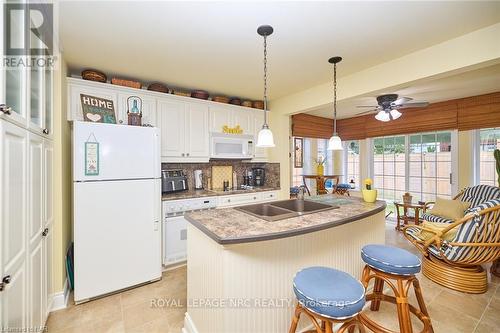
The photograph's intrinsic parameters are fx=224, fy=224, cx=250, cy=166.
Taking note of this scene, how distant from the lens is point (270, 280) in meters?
1.45

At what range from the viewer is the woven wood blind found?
11.6ft

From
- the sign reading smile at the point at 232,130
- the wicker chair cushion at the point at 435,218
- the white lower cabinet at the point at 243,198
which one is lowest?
the wicker chair cushion at the point at 435,218

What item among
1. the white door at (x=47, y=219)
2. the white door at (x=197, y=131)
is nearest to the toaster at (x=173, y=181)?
the white door at (x=197, y=131)


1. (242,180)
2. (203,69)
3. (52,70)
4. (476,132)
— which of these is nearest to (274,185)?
(242,180)

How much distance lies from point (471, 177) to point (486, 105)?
1190 millimetres

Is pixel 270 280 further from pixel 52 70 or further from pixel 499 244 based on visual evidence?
pixel 52 70

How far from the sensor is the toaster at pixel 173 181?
297cm

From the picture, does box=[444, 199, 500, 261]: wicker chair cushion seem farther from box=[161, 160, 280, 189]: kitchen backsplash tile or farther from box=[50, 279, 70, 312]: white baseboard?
box=[50, 279, 70, 312]: white baseboard

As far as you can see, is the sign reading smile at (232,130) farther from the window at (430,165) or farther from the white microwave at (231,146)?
the window at (430,165)

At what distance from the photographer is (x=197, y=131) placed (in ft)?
10.7

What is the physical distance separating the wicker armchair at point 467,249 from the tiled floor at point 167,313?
12 cm

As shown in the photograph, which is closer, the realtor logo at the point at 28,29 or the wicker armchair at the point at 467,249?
the realtor logo at the point at 28,29

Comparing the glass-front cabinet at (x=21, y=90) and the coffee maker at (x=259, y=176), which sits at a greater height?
the glass-front cabinet at (x=21, y=90)

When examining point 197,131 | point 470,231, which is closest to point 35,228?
point 197,131
